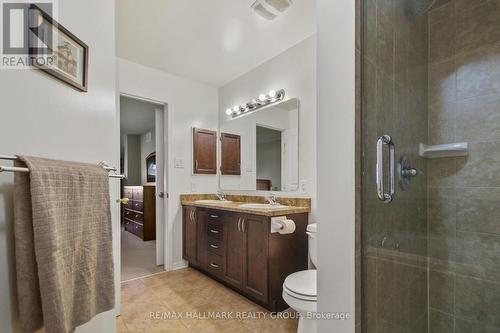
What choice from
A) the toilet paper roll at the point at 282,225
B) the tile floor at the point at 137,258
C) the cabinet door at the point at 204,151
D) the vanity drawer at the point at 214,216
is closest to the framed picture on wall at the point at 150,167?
the tile floor at the point at 137,258

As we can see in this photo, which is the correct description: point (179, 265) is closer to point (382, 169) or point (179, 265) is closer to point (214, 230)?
point (214, 230)

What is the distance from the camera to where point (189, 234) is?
3061 millimetres

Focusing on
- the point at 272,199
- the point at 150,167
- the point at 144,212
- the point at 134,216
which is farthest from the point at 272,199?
the point at 150,167

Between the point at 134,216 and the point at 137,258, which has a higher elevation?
the point at 134,216

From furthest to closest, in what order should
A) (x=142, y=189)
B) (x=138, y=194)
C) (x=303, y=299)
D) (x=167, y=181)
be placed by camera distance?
(x=138, y=194) < (x=142, y=189) < (x=167, y=181) < (x=303, y=299)

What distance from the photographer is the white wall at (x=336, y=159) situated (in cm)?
96

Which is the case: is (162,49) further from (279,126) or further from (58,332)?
(58,332)

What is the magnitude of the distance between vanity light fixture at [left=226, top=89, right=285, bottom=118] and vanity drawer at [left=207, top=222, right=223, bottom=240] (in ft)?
4.69

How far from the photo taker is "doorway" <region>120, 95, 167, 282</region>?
325 cm

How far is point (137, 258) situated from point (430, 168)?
12.1 feet

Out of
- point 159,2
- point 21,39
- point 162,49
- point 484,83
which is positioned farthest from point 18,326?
point 162,49

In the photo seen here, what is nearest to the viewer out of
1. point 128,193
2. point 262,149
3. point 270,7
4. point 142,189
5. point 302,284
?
point 302,284

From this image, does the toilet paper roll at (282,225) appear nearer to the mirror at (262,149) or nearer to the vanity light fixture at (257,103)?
the mirror at (262,149)

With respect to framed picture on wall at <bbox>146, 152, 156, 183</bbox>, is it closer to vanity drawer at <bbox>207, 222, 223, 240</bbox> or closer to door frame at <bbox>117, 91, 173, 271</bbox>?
door frame at <bbox>117, 91, 173, 271</bbox>
